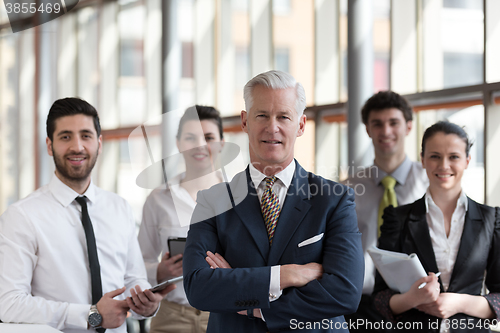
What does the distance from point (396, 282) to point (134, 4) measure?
562cm

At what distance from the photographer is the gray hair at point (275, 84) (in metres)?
1.54

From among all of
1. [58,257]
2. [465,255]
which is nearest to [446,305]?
[465,255]

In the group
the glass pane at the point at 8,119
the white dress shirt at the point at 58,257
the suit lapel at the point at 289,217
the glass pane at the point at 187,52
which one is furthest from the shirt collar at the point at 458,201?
the glass pane at the point at 8,119

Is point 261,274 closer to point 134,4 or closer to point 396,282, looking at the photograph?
point 396,282

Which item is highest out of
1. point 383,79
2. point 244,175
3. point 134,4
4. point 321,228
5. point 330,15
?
point 134,4

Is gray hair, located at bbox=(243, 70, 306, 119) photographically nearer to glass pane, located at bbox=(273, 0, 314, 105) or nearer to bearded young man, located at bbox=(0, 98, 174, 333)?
bearded young man, located at bbox=(0, 98, 174, 333)

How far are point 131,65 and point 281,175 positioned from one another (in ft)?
17.9

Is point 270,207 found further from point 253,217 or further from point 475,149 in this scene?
point 475,149

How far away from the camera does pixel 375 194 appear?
2.59 meters

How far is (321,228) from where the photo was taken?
158cm

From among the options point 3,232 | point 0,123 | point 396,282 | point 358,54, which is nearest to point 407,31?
point 358,54

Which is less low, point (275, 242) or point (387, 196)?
point (387, 196)

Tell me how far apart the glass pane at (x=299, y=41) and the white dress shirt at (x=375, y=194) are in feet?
6.31

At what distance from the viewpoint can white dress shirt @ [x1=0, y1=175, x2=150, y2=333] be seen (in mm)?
1876
